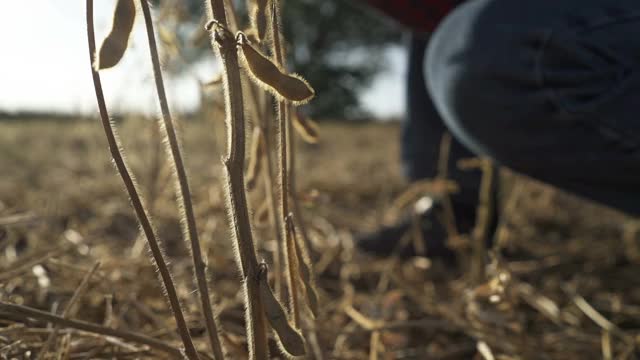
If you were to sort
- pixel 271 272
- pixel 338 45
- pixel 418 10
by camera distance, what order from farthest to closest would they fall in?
pixel 338 45, pixel 418 10, pixel 271 272

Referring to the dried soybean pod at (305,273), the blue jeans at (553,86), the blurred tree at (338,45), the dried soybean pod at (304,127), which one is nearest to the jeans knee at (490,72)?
the blue jeans at (553,86)

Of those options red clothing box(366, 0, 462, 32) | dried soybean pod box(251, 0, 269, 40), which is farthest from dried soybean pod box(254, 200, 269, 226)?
red clothing box(366, 0, 462, 32)

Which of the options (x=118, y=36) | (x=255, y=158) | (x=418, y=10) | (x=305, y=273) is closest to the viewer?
(x=118, y=36)

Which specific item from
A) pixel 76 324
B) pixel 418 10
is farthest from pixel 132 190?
pixel 418 10

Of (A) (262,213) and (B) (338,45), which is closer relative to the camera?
(A) (262,213)

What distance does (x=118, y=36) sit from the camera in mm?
379

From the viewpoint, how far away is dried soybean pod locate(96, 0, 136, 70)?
0.37 m

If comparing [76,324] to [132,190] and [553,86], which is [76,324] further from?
[553,86]

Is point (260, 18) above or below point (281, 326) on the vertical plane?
above

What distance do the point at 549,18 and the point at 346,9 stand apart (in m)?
11.7

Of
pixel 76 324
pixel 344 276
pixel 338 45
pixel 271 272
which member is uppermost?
pixel 76 324

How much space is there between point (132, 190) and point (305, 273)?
13cm

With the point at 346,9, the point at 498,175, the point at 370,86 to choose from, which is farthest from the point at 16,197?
the point at 370,86

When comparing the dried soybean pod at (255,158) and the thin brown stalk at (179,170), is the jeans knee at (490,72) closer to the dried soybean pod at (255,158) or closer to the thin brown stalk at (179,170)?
the dried soybean pod at (255,158)
